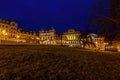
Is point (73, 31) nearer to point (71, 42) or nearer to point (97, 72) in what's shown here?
point (71, 42)

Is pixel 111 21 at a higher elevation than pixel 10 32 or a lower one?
lower

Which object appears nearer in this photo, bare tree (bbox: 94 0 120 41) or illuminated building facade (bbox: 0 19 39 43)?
bare tree (bbox: 94 0 120 41)

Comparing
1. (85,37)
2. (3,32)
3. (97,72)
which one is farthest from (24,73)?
(3,32)

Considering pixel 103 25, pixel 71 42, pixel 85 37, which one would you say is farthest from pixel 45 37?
pixel 103 25

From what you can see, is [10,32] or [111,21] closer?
[111,21]

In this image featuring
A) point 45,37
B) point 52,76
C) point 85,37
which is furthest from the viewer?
point 45,37

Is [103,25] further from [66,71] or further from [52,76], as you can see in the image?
[52,76]

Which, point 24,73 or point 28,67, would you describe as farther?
point 28,67

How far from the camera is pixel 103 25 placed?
20.3 metres

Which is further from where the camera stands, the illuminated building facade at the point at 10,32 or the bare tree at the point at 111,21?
the illuminated building facade at the point at 10,32

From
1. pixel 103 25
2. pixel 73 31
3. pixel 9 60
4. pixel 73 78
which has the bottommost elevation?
pixel 73 78

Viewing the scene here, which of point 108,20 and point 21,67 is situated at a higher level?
point 108,20

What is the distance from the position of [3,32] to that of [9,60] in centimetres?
9540

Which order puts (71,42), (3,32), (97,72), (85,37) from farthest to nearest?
(71,42) → (3,32) → (85,37) → (97,72)
